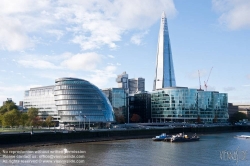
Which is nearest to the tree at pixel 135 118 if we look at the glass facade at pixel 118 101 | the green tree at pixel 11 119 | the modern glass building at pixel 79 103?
the glass facade at pixel 118 101

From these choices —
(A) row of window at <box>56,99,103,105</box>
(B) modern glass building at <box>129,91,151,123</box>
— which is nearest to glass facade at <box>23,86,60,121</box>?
(A) row of window at <box>56,99,103,105</box>

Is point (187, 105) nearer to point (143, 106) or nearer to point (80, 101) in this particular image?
point (143, 106)

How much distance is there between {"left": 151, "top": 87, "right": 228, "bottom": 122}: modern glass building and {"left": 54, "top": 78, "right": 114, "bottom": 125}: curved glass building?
48.5 m

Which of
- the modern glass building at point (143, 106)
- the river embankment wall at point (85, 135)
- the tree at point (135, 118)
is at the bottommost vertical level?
the river embankment wall at point (85, 135)

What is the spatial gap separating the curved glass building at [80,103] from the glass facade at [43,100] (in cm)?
1124

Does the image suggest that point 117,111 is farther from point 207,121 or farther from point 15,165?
point 15,165

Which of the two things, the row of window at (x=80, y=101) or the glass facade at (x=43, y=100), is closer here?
the row of window at (x=80, y=101)

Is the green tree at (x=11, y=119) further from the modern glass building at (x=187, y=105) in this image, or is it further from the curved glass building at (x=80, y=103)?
the modern glass building at (x=187, y=105)

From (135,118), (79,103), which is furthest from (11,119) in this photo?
(135,118)

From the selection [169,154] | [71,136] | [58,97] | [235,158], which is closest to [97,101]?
[58,97]

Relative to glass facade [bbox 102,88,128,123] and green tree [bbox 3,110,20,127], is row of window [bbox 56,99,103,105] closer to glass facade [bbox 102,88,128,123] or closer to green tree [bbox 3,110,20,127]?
green tree [bbox 3,110,20,127]

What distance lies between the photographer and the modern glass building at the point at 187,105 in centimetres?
17175

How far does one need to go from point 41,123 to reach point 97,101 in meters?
21.8

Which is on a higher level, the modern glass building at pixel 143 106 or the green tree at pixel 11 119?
the modern glass building at pixel 143 106
